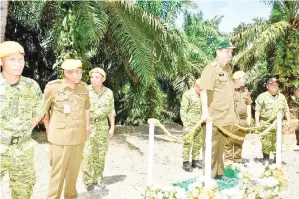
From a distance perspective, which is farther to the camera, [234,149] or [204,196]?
[234,149]

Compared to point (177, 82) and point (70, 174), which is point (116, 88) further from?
point (70, 174)

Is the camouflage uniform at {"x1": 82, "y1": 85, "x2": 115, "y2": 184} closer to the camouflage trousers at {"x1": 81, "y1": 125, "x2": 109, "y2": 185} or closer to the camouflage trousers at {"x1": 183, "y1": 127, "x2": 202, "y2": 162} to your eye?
the camouflage trousers at {"x1": 81, "y1": 125, "x2": 109, "y2": 185}

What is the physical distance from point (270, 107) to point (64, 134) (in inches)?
172

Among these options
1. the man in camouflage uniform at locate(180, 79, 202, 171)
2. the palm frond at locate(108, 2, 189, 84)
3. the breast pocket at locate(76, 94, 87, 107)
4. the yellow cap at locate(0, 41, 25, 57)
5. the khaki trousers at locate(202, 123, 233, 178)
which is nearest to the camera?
the yellow cap at locate(0, 41, 25, 57)

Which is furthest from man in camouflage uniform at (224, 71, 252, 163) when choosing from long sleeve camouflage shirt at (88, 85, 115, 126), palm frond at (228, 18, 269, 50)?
palm frond at (228, 18, 269, 50)

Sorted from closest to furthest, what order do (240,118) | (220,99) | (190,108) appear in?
(220,99), (190,108), (240,118)

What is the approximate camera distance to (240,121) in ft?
22.3

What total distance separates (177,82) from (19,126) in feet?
41.4

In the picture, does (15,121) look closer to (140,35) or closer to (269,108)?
(269,108)

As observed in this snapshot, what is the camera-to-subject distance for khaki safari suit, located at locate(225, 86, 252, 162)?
6.76 meters

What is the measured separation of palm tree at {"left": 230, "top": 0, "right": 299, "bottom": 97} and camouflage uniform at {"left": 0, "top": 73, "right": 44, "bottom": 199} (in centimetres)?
1139

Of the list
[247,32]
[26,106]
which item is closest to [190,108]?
[26,106]

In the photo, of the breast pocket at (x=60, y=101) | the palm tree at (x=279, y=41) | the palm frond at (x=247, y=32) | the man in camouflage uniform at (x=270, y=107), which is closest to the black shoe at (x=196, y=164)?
the man in camouflage uniform at (x=270, y=107)

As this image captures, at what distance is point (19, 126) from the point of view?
10.9 feet
